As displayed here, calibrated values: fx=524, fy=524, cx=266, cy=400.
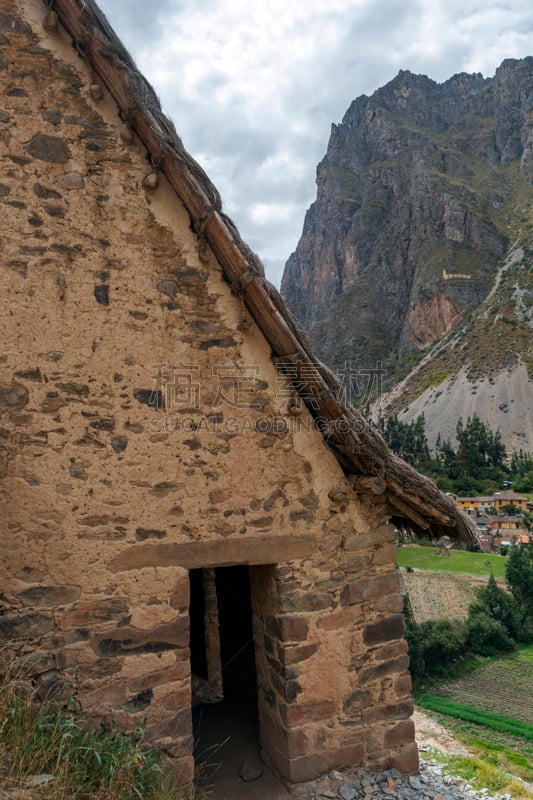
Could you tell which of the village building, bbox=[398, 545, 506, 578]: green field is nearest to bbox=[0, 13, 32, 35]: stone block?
bbox=[398, 545, 506, 578]: green field

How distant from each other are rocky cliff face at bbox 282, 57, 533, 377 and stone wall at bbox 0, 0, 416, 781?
76.1m

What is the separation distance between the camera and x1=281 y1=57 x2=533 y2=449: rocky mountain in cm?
8006

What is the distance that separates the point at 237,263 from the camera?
11.8 ft

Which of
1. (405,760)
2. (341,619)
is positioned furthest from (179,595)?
(405,760)

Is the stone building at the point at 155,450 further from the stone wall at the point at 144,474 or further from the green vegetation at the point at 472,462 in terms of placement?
the green vegetation at the point at 472,462

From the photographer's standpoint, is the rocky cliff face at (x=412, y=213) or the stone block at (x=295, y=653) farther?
the rocky cliff face at (x=412, y=213)

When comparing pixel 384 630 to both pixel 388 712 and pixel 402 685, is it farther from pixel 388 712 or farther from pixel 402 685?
pixel 388 712

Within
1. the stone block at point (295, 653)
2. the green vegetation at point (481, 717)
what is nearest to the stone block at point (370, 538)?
the stone block at point (295, 653)

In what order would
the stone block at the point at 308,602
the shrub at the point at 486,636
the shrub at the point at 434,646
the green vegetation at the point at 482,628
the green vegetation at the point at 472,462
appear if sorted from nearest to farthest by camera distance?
the stone block at the point at 308,602
the shrub at the point at 434,646
the green vegetation at the point at 482,628
the shrub at the point at 486,636
the green vegetation at the point at 472,462

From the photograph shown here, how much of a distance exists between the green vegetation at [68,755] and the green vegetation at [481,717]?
2302 centimetres

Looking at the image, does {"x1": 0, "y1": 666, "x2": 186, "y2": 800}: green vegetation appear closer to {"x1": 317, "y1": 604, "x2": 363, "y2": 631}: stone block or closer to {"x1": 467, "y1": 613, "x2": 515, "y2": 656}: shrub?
{"x1": 317, "y1": 604, "x2": 363, "y2": 631}: stone block

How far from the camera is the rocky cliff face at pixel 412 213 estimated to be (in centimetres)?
10031

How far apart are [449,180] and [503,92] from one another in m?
34.0

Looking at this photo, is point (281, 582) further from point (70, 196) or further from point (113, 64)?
point (113, 64)
